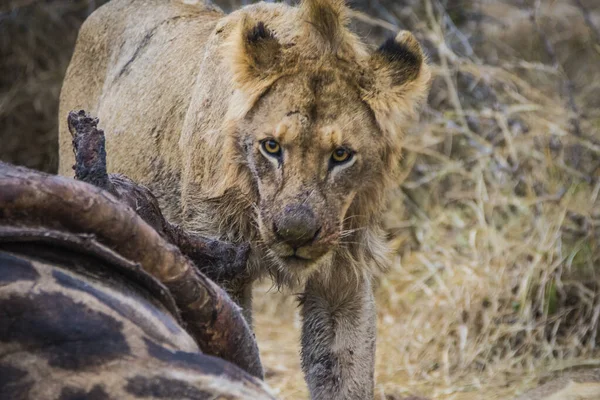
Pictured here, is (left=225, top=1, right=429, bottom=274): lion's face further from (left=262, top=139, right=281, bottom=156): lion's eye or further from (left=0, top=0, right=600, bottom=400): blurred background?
(left=0, top=0, right=600, bottom=400): blurred background

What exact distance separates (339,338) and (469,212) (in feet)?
8.32

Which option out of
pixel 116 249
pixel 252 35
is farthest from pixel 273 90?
pixel 116 249

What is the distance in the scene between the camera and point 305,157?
9.64ft

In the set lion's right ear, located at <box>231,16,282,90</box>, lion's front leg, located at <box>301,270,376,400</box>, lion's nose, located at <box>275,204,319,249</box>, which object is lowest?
lion's front leg, located at <box>301,270,376,400</box>

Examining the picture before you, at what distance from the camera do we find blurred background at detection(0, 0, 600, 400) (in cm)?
458

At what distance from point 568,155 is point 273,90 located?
2.63 metres

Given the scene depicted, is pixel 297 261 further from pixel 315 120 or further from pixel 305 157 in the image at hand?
pixel 315 120

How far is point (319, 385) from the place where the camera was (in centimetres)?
335

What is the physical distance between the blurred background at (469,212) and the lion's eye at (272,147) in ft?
4.66

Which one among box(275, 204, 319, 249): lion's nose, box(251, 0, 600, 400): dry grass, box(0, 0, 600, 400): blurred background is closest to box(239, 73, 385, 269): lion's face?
box(275, 204, 319, 249): lion's nose

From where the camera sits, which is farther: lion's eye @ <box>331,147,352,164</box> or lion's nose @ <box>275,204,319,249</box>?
lion's eye @ <box>331,147,352,164</box>

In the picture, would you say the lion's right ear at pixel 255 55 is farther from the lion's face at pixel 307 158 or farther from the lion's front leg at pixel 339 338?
the lion's front leg at pixel 339 338

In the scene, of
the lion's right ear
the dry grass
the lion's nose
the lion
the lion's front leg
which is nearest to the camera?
the lion's nose

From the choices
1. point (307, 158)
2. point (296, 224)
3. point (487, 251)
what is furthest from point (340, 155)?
point (487, 251)
